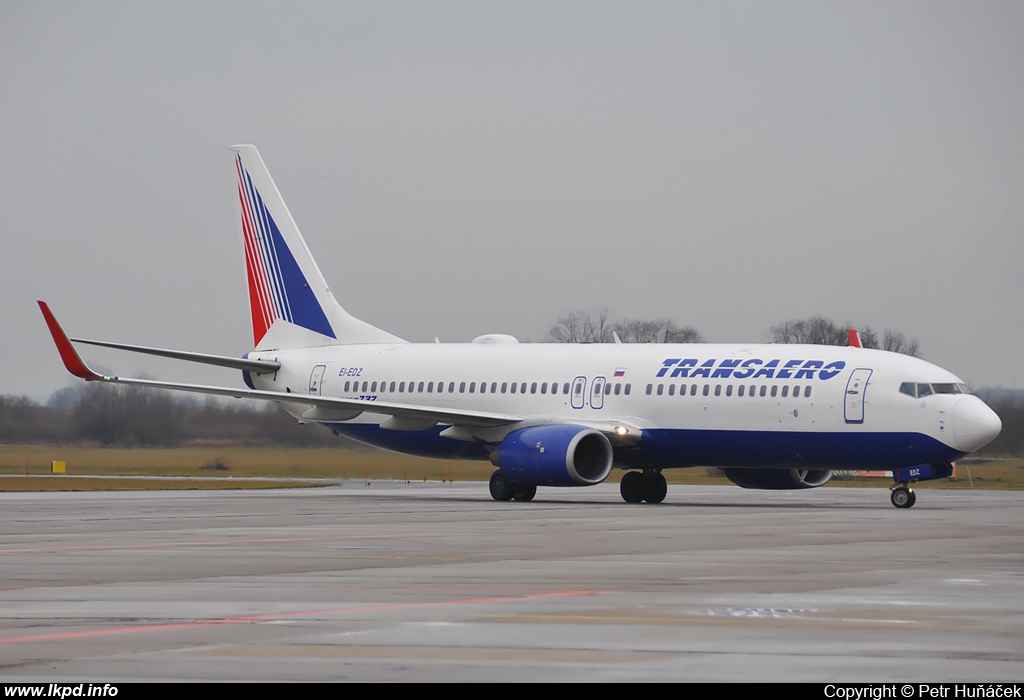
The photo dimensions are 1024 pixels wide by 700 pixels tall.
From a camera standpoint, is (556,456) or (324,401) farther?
(324,401)

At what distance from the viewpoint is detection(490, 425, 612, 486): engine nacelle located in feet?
113

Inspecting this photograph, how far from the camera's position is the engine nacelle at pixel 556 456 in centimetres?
3434

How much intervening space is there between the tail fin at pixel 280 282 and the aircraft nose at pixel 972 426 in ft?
56.7

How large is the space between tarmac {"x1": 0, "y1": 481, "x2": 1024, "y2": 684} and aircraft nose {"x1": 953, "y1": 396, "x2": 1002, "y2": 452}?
5234 millimetres

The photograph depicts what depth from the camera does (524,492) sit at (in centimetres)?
3672

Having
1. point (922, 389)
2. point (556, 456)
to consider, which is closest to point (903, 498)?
point (922, 389)

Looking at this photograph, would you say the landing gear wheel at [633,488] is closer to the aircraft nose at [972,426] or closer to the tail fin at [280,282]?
the aircraft nose at [972,426]

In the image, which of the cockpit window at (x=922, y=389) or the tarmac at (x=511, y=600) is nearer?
the tarmac at (x=511, y=600)

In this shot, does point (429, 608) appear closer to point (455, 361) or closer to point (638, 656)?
point (638, 656)

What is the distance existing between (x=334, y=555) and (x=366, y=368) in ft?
78.8

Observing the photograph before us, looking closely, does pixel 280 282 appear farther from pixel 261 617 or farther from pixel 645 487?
pixel 261 617

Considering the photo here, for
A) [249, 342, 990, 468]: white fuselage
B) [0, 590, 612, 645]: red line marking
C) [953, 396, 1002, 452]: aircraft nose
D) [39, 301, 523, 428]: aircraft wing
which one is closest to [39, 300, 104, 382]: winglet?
[39, 301, 523, 428]: aircraft wing

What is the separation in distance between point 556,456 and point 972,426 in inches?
351


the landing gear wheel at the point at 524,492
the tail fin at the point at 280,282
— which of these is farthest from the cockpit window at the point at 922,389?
the tail fin at the point at 280,282
